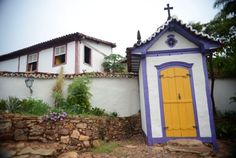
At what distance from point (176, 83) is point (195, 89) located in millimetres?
751

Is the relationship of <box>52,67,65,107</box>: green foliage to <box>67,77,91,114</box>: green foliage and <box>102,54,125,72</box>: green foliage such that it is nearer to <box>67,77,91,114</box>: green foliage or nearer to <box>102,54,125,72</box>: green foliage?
<box>67,77,91,114</box>: green foliage

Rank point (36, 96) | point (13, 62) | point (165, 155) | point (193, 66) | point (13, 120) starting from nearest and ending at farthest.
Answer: point (165, 155) < point (13, 120) < point (193, 66) < point (36, 96) < point (13, 62)

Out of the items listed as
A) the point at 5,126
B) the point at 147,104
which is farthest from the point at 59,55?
the point at 147,104

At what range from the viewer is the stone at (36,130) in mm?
6992

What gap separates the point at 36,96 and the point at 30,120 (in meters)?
3.27

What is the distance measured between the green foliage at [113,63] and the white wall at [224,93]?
8.04 metres

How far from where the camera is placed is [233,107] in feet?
34.2

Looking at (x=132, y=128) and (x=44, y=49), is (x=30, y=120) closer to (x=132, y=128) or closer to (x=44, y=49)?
(x=132, y=128)

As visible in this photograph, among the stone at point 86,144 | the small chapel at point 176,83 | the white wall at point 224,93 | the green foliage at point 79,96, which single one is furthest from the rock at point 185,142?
the white wall at point 224,93

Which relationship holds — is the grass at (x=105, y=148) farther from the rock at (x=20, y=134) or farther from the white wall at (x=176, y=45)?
the white wall at (x=176, y=45)

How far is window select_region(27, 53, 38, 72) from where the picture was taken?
17.6 metres

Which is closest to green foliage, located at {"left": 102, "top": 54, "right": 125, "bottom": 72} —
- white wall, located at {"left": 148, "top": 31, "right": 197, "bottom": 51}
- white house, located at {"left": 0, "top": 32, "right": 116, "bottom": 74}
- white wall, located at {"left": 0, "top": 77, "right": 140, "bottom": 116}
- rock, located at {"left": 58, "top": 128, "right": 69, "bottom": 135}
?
white house, located at {"left": 0, "top": 32, "right": 116, "bottom": 74}

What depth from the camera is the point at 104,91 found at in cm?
1036

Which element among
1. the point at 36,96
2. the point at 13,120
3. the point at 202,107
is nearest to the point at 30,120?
the point at 13,120
